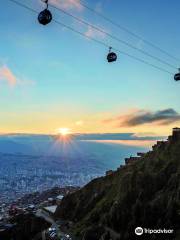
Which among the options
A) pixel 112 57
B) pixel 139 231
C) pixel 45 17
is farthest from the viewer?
pixel 139 231

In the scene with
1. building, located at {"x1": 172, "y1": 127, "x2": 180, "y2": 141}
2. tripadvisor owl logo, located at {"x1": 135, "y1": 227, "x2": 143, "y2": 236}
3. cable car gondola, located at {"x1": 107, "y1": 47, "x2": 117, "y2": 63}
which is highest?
cable car gondola, located at {"x1": 107, "y1": 47, "x2": 117, "y2": 63}

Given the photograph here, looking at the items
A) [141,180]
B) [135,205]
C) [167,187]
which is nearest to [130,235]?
[135,205]

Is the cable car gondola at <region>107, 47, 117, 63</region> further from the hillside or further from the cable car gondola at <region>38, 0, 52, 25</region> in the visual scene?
the hillside

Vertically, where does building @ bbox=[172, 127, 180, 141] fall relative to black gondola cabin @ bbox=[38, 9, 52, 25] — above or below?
below

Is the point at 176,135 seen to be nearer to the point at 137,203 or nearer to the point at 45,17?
the point at 137,203

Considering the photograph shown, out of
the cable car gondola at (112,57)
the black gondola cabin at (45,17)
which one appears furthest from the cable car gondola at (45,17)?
the cable car gondola at (112,57)

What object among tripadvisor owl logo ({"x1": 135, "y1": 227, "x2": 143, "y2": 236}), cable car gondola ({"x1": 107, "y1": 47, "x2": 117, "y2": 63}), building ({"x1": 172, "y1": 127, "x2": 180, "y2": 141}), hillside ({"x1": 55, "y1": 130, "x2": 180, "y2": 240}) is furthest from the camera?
building ({"x1": 172, "y1": 127, "x2": 180, "y2": 141})

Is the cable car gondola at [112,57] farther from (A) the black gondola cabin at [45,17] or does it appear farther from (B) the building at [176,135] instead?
(B) the building at [176,135]

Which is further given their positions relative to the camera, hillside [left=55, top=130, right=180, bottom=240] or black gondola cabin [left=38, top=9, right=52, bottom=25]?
hillside [left=55, top=130, right=180, bottom=240]

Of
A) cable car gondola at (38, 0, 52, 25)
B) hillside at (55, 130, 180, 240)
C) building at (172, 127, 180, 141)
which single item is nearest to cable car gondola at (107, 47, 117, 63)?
cable car gondola at (38, 0, 52, 25)

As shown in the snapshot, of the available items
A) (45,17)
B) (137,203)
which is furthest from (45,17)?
(137,203)
